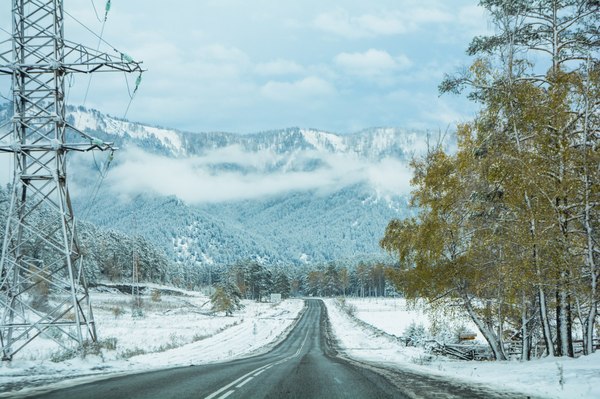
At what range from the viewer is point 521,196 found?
578 inches

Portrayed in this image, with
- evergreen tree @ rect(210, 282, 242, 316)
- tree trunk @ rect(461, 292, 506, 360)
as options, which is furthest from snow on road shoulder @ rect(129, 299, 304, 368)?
evergreen tree @ rect(210, 282, 242, 316)

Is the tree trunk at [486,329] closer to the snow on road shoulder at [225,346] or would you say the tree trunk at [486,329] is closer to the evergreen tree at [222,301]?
the snow on road shoulder at [225,346]

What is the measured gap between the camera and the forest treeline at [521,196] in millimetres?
13508

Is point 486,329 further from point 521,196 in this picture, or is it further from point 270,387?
point 270,387

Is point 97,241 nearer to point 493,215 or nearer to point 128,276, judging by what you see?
point 128,276

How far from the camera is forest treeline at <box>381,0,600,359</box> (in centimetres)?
1351

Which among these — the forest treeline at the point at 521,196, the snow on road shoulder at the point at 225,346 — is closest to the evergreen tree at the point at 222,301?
the snow on road shoulder at the point at 225,346

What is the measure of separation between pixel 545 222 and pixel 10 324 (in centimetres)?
1590

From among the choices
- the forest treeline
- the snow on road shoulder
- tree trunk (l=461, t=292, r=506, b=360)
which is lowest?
the snow on road shoulder

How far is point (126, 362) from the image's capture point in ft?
57.5

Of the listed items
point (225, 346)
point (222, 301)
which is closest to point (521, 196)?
point (225, 346)

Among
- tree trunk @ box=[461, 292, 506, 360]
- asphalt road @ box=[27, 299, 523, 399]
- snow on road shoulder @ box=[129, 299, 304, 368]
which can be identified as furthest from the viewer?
snow on road shoulder @ box=[129, 299, 304, 368]

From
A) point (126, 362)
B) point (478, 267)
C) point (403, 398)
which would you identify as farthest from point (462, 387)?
point (126, 362)

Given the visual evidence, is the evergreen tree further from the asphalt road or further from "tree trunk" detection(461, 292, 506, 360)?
the asphalt road
